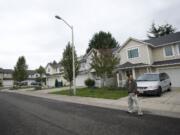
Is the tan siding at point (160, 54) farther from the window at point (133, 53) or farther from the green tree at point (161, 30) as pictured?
the green tree at point (161, 30)

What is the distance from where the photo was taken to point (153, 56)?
24.3 meters

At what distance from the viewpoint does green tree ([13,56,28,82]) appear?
4988 centimetres

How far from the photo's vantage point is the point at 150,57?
23453 millimetres

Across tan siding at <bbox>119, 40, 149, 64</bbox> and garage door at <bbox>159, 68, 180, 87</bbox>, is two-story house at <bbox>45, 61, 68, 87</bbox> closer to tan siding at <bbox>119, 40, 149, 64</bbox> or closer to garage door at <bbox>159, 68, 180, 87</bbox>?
tan siding at <bbox>119, 40, 149, 64</bbox>

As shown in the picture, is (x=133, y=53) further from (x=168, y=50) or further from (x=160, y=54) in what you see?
(x=168, y=50)

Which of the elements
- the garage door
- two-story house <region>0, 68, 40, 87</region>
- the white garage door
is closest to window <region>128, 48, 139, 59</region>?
the garage door

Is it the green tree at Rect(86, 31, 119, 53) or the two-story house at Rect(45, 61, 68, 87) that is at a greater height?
the green tree at Rect(86, 31, 119, 53)

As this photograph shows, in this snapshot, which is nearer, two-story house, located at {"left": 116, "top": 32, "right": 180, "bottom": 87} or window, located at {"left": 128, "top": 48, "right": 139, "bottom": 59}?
two-story house, located at {"left": 116, "top": 32, "right": 180, "bottom": 87}

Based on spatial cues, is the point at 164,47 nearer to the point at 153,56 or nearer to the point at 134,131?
the point at 153,56

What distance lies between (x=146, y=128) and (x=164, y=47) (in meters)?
19.6

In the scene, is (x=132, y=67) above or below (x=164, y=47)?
below

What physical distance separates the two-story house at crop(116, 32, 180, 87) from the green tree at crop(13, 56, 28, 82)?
3460 centimetres

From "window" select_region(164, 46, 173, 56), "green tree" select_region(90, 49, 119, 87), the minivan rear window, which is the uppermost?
"window" select_region(164, 46, 173, 56)

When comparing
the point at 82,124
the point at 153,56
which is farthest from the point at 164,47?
the point at 82,124
